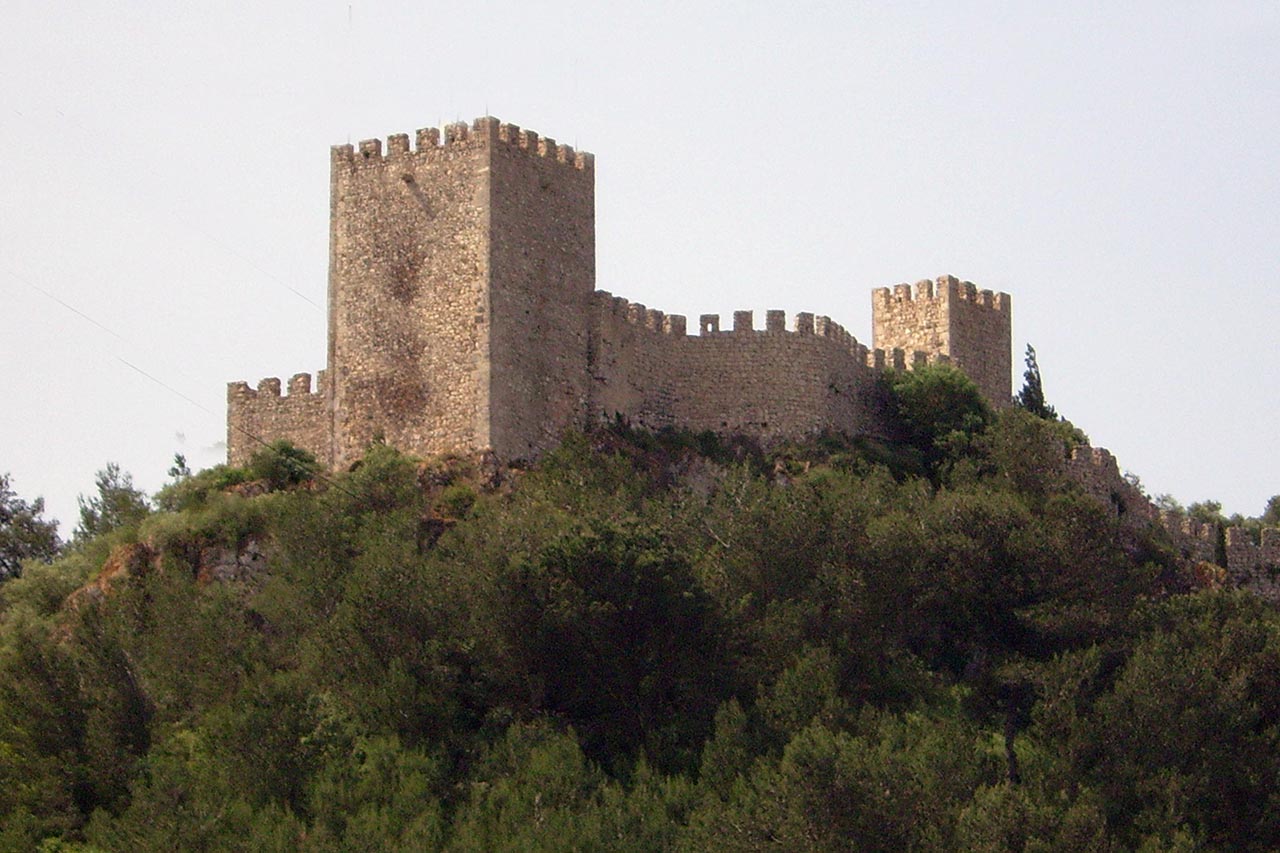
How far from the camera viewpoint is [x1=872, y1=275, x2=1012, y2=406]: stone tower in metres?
60.3

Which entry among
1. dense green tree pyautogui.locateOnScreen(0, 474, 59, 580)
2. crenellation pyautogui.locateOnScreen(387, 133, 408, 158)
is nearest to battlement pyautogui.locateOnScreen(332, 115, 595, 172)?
crenellation pyautogui.locateOnScreen(387, 133, 408, 158)

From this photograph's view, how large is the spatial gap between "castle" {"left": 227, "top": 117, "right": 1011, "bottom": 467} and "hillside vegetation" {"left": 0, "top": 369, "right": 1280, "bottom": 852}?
799 mm

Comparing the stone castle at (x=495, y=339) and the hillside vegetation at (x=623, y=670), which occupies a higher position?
the stone castle at (x=495, y=339)

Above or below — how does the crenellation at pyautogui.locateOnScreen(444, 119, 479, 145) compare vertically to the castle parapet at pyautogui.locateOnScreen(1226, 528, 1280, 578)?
above

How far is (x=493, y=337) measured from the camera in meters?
50.9

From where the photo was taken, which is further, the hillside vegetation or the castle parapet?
the castle parapet

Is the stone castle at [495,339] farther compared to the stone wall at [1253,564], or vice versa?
the stone wall at [1253,564]

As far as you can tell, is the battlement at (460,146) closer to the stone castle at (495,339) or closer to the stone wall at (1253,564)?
the stone castle at (495,339)

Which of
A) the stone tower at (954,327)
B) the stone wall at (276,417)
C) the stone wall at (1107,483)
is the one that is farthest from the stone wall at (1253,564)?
the stone wall at (276,417)

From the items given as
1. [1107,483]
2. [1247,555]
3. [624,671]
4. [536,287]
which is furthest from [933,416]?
[624,671]

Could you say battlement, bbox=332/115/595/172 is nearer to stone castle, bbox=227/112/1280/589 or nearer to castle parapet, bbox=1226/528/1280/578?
stone castle, bbox=227/112/1280/589

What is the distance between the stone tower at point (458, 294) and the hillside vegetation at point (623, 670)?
0.88 meters

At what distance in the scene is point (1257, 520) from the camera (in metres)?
95.7

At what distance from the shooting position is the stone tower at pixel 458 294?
5106 centimetres
